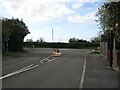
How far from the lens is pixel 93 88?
13133mm

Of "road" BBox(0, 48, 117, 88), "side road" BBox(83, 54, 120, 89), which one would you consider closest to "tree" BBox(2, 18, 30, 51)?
"road" BBox(0, 48, 117, 88)

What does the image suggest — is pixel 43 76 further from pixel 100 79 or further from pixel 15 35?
pixel 15 35

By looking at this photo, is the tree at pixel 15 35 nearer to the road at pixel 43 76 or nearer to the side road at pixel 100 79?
the road at pixel 43 76

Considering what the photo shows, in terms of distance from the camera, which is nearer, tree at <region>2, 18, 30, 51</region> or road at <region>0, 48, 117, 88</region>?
road at <region>0, 48, 117, 88</region>

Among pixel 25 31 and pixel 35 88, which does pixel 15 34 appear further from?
pixel 35 88

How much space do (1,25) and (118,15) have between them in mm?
34297

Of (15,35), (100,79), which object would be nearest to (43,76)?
(100,79)

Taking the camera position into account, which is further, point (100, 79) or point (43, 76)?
point (43, 76)

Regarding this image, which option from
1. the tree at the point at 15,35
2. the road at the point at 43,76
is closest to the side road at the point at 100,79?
the road at the point at 43,76

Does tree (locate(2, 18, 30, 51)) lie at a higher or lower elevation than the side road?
higher

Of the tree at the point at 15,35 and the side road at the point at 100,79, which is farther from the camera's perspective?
the tree at the point at 15,35

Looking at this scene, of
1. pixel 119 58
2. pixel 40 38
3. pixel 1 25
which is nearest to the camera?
pixel 119 58

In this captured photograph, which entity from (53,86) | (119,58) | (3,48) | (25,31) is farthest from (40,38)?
(53,86)

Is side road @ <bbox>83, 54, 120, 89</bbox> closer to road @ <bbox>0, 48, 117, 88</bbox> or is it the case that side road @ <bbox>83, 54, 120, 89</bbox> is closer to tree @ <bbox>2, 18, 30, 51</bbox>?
road @ <bbox>0, 48, 117, 88</bbox>
